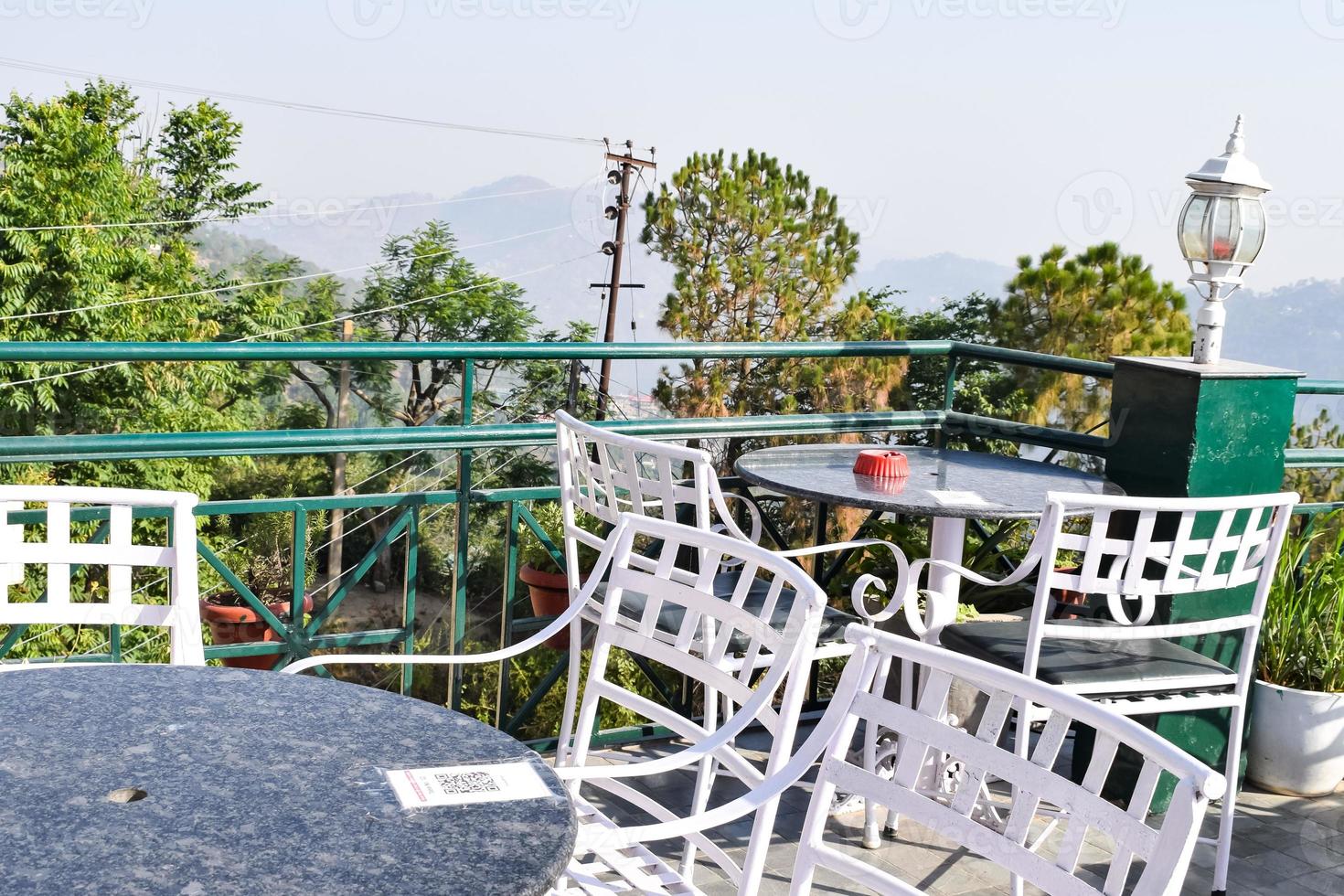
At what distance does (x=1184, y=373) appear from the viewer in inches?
113

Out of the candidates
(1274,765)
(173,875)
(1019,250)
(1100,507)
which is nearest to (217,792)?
(173,875)

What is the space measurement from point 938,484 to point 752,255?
59.5ft

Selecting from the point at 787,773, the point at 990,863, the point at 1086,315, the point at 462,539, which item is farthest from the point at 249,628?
the point at 1086,315

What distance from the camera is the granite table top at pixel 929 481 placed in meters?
2.53

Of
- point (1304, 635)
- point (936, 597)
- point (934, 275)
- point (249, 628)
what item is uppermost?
point (934, 275)

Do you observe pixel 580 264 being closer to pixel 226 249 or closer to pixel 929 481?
pixel 226 249

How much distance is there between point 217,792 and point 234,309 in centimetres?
2549

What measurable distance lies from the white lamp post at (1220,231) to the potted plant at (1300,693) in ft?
2.20

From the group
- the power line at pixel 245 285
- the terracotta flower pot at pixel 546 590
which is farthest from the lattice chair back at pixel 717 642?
the power line at pixel 245 285

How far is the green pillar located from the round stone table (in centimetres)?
204

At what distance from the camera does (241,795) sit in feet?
3.76

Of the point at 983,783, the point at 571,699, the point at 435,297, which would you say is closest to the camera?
the point at 983,783

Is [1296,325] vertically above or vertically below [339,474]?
above

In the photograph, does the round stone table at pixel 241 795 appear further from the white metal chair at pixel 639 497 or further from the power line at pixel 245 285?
the power line at pixel 245 285
